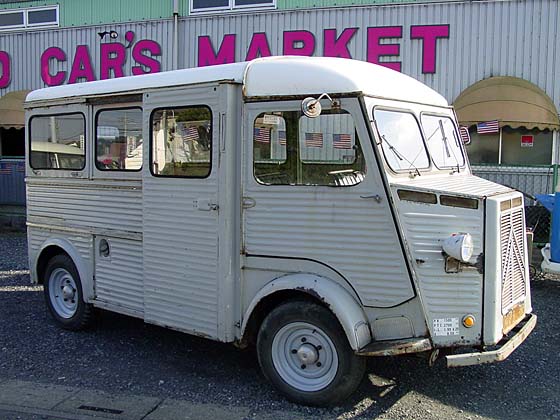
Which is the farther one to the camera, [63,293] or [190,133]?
[63,293]

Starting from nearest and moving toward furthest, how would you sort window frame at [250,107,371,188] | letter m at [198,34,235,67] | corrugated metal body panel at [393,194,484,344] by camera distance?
1. corrugated metal body panel at [393,194,484,344]
2. window frame at [250,107,371,188]
3. letter m at [198,34,235,67]

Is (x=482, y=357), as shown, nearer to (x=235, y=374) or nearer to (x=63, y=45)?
(x=235, y=374)

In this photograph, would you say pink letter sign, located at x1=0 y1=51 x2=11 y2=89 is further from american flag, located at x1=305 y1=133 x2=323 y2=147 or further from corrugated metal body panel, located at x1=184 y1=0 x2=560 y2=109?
american flag, located at x1=305 y1=133 x2=323 y2=147

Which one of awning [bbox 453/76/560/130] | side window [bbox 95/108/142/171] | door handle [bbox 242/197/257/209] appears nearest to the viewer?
door handle [bbox 242/197/257/209]

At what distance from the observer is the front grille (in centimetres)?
439

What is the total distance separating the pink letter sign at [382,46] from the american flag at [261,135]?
30.7 ft

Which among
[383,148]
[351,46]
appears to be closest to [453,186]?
[383,148]

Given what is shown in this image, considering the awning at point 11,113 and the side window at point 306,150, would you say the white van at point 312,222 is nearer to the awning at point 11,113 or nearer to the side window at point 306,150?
the side window at point 306,150

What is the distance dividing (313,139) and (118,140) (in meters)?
2.14

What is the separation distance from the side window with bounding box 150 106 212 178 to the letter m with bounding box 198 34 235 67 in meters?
9.61

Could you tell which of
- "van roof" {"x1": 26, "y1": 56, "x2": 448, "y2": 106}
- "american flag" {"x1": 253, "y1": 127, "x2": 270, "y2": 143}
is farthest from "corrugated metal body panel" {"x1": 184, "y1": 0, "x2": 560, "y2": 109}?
"american flag" {"x1": 253, "y1": 127, "x2": 270, "y2": 143}

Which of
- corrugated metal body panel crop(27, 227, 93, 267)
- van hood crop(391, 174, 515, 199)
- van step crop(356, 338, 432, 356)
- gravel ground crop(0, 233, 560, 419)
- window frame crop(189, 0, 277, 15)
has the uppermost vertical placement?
window frame crop(189, 0, 277, 15)

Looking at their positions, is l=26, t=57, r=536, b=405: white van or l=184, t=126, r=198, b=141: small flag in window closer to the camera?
l=26, t=57, r=536, b=405: white van

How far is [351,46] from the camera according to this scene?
1365 centimetres
